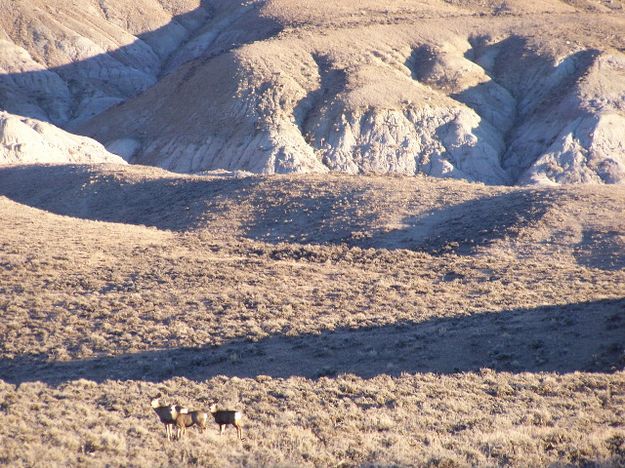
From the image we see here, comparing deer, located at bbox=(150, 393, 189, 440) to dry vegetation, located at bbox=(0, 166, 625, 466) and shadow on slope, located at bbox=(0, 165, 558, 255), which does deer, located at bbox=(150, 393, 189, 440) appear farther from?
shadow on slope, located at bbox=(0, 165, 558, 255)

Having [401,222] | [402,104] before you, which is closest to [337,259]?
[401,222]

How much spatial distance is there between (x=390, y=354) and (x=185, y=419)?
25.1 ft

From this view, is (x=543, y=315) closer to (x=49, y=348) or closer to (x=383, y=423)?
(x=383, y=423)

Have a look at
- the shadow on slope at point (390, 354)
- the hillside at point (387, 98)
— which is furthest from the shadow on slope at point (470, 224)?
the hillside at point (387, 98)

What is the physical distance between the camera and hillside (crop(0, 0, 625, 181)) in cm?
7425

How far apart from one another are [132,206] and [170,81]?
48154 millimetres

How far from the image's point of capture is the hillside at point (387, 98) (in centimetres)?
7425

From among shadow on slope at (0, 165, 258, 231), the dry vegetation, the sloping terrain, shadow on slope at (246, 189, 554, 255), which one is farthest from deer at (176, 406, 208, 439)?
the sloping terrain

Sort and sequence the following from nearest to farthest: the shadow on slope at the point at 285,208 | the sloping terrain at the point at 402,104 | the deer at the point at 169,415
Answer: the deer at the point at 169,415 < the shadow on slope at the point at 285,208 < the sloping terrain at the point at 402,104

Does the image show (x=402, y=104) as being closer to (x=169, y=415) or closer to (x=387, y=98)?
(x=387, y=98)

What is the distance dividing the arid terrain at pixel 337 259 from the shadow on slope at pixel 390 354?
0.27 ft

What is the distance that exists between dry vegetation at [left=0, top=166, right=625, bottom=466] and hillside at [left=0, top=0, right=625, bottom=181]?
3445 cm

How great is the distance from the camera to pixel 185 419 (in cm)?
1032

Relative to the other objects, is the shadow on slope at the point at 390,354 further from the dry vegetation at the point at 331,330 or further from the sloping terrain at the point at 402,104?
the sloping terrain at the point at 402,104
